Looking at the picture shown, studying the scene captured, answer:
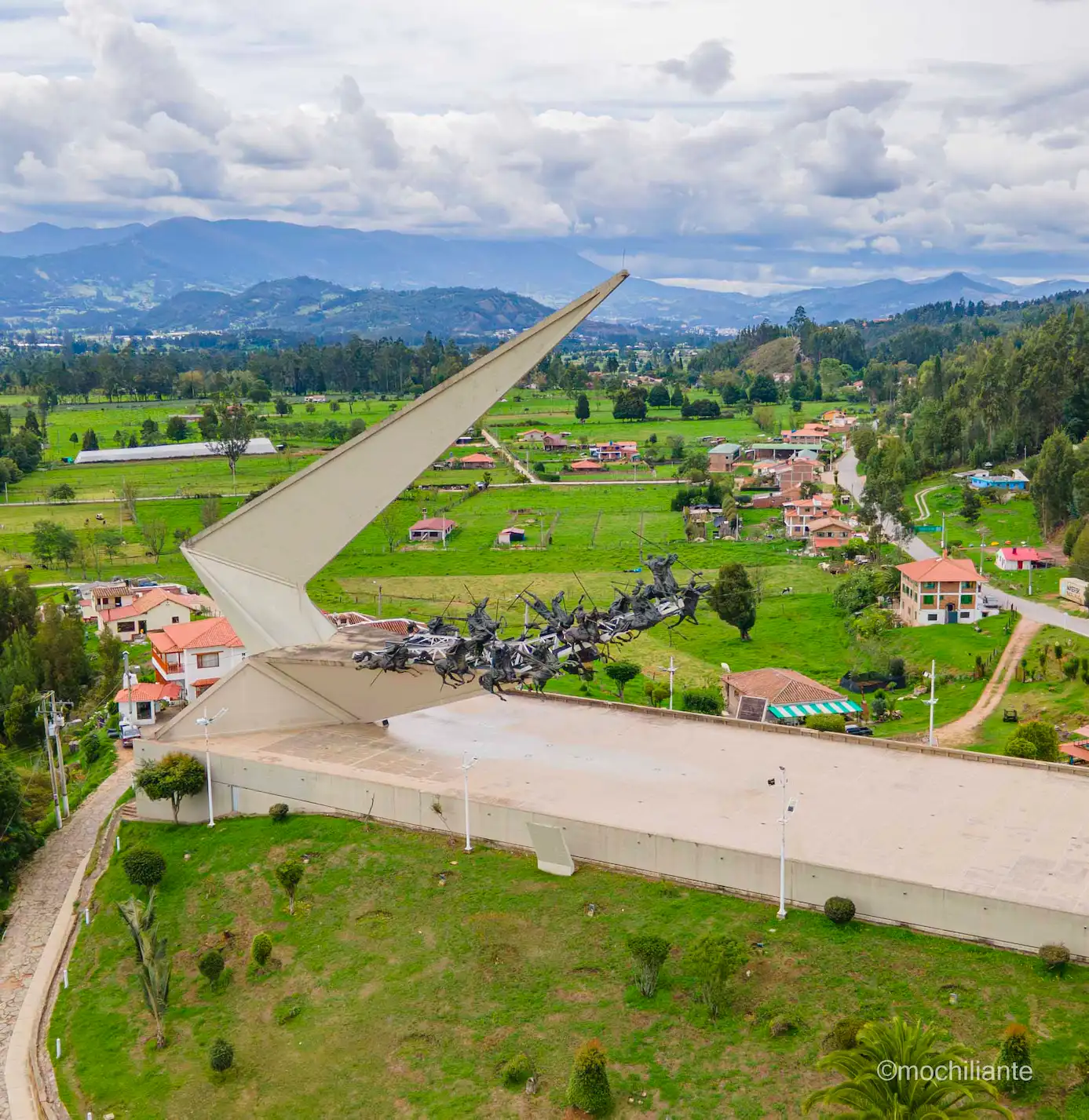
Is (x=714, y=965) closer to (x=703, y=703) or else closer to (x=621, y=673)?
(x=703, y=703)

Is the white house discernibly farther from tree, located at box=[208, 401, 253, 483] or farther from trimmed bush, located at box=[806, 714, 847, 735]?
tree, located at box=[208, 401, 253, 483]

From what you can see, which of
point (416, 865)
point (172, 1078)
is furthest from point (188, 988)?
point (416, 865)

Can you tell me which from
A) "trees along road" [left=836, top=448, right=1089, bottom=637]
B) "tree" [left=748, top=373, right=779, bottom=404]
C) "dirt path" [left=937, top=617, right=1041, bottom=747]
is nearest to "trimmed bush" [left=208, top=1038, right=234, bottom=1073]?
"dirt path" [left=937, top=617, right=1041, bottom=747]

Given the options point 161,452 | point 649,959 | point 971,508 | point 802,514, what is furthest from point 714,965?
point 161,452

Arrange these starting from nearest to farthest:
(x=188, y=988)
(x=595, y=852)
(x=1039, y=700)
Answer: (x=188, y=988) < (x=595, y=852) < (x=1039, y=700)

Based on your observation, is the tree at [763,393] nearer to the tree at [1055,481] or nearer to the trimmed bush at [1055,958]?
the tree at [1055,481]

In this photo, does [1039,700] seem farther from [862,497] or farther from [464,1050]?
[862,497]

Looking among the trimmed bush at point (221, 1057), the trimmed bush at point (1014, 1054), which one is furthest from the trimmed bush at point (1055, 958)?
the trimmed bush at point (221, 1057)
